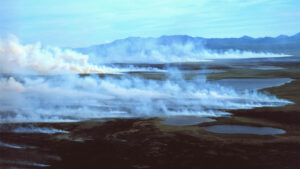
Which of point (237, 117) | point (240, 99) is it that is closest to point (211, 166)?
point (237, 117)

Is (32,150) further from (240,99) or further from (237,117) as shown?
(240,99)

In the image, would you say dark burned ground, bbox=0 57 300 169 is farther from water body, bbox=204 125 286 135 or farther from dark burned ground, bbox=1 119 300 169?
water body, bbox=204 125 286 135

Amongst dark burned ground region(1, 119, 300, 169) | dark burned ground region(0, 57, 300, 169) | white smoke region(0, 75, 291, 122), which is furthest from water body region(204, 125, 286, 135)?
white smoke region(0, 75, 291, 122)

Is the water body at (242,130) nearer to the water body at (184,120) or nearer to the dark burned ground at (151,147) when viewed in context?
the dark burned ground at (151,147)

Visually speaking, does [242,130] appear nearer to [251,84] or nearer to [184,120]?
[184,120]

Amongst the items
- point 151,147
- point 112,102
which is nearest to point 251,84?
point 112,102

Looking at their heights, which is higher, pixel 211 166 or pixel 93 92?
pixel 93 92
